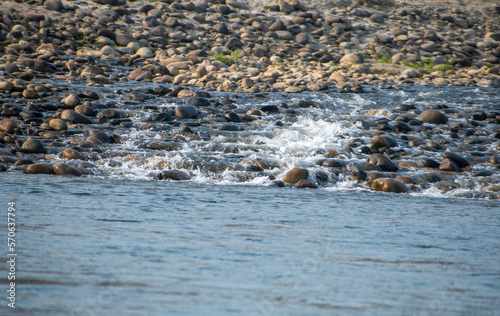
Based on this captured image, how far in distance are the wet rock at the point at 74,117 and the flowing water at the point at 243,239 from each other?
1.23 metres

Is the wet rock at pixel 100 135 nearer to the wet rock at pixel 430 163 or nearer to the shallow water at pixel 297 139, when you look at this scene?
the shallow water at pixel 297 139

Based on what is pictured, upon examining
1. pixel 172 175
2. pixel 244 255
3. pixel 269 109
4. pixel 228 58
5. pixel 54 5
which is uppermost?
pixel 54 5

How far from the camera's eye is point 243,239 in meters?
3.79

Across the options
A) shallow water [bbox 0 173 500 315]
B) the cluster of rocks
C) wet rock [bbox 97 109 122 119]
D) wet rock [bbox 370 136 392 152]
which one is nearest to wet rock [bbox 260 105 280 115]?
the cluster of rocks

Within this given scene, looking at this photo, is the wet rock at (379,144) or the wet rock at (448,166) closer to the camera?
the wet rock at (448,166)

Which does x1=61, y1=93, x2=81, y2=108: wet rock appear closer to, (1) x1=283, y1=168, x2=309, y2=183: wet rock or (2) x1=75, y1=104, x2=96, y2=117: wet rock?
(2) x1=75, y1=104, x2=96, y2=117: wet rock

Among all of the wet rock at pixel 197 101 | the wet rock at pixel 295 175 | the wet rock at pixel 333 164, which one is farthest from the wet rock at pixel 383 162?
the wet rock at pixel 197 101

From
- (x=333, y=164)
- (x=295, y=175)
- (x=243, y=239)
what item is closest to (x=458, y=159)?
(x=333, y=164)

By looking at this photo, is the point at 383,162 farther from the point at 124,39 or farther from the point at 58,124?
the point at 124,39

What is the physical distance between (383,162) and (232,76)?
6.04 metres

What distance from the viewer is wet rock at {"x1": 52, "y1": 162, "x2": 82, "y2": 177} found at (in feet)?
22.8

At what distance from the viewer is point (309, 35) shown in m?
15.9

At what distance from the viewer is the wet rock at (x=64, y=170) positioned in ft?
22.8

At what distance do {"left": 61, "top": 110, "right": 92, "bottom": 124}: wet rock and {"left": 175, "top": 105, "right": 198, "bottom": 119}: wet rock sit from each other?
158cm
